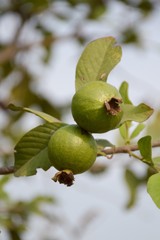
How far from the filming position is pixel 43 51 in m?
3.12

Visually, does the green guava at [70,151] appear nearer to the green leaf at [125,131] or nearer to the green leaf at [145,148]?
the green leaf at [145,148]

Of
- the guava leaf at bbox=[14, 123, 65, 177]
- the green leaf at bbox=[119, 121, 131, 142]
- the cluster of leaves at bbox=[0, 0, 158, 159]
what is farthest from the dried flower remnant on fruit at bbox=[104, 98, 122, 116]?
the cluster of leaves at bbox=[0, 0, 158, 159]

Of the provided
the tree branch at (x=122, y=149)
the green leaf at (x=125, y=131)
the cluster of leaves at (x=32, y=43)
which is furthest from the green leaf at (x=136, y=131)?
the cluster of leaves at (x=32, y=43)

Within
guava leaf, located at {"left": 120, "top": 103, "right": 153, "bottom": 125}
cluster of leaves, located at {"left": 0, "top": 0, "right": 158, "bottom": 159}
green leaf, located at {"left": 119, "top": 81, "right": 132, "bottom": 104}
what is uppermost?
guava leaf, located at {"left": 120, "top": 103, "right": 153, "bottom": 125}

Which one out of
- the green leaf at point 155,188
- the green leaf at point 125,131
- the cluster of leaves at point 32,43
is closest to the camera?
the green leaf at point 155,188

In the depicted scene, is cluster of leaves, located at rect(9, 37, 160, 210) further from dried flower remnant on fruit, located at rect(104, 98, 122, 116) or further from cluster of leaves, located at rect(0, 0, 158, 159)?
cluster of leaves, located at rect(0, 0, 158, 159)

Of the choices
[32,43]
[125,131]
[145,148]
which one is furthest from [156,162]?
[32,43]

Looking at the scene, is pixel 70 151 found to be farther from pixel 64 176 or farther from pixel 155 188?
pixel 155 188

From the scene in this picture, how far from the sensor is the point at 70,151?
3.08 feet

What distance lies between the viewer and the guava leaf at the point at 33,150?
1.01m

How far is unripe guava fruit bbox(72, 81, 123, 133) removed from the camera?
0.94 m

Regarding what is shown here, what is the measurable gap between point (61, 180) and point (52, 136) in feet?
0.28

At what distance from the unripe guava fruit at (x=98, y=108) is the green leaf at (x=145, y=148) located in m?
0.06

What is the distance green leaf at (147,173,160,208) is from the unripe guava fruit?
0.39 feet
